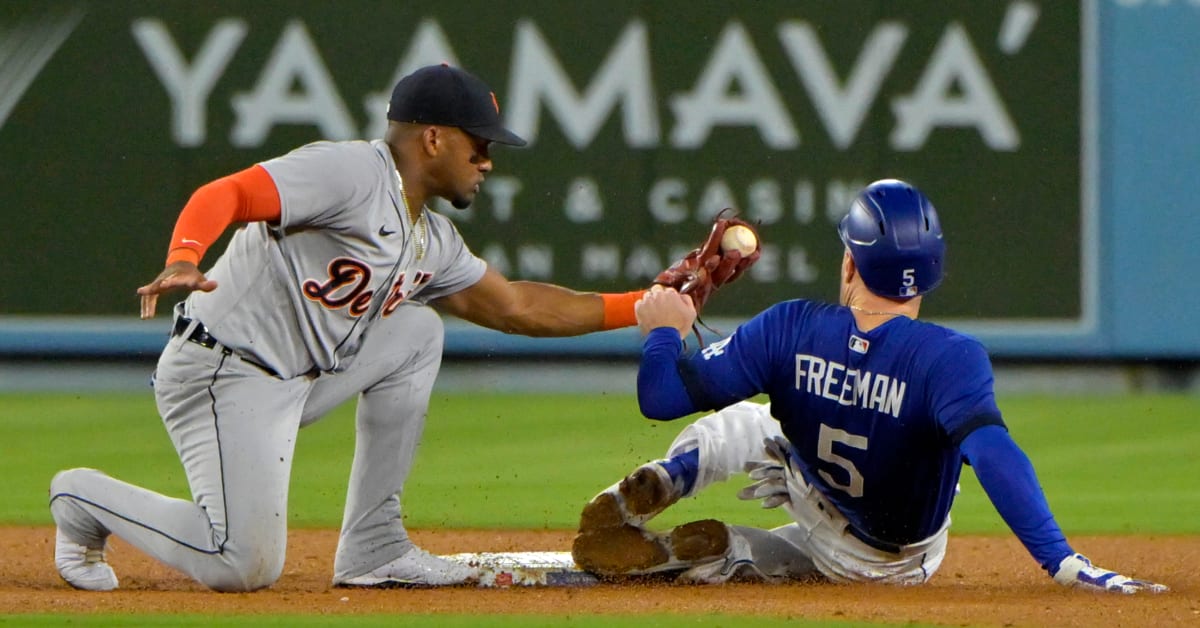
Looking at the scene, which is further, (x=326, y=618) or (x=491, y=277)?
(x=491, y=277)

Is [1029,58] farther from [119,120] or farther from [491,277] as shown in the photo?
[491,277]

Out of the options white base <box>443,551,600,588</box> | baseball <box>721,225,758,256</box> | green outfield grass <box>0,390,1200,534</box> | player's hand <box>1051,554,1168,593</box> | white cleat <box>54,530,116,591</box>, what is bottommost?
green outfield grass <box>0,390,1200,534</box>

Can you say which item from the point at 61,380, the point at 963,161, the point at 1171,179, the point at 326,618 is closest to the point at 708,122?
the point at 963,161

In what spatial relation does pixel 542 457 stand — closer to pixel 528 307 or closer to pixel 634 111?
pixel 634 111

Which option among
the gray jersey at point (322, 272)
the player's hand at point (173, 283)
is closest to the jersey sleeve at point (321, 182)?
the gray jersey at point (322, 272)

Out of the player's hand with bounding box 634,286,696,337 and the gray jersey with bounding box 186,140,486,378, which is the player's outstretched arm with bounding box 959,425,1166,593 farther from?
the gray jersey with bounding box 186,140,486,378

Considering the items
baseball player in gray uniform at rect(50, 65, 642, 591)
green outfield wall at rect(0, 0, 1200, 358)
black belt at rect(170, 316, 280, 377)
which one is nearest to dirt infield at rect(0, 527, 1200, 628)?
baseball player in gray uniform at rect(50, 65, 642, 591)
